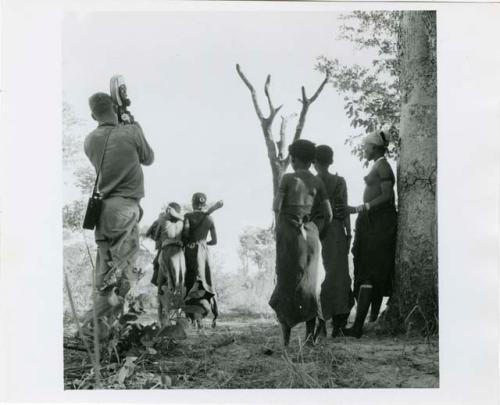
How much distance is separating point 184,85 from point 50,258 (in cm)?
163

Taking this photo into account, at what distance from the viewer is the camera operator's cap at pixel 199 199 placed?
25.2 ft

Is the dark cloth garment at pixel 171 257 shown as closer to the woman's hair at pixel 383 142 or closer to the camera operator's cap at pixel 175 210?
the camera operator's cap at pixel 175 210

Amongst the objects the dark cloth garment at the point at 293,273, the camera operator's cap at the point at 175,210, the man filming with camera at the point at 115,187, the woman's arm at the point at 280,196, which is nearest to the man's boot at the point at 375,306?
the dark cloth garment at the point at 293,273

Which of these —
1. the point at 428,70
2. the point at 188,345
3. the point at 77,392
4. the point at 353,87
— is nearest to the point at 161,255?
the point at 188,345

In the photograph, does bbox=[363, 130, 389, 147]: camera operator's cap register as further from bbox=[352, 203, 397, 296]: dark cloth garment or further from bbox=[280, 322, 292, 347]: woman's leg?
bbox=[280, 322, 292, 347]: woman's leg

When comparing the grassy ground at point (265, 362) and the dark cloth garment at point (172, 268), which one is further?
the dark cloth garment at point (172, 268)

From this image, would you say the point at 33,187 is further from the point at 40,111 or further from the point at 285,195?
the point at 285,195

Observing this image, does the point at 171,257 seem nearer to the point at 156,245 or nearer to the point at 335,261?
the point at 156,245

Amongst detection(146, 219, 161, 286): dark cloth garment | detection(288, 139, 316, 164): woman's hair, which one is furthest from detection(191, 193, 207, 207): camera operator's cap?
detection(288, 139, 316, 164): woman's hair

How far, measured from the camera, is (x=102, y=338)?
7562 millimetres

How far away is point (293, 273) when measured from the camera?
770 cm

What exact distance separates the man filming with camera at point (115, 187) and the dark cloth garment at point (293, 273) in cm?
106

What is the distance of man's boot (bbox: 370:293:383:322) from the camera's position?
779 centimetres

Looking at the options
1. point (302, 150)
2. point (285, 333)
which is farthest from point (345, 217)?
point (285, 333)
